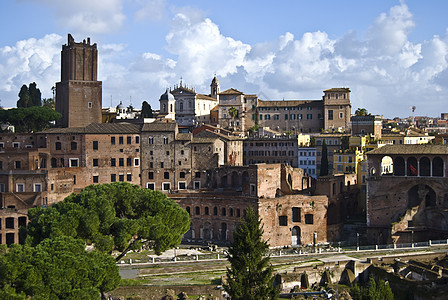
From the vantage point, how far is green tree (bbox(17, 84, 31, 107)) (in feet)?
302

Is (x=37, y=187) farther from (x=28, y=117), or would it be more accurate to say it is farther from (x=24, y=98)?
(x=24, y=98)

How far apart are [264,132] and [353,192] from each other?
23.2 metres

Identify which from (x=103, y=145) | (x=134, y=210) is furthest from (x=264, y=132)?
(x=134, y=210)

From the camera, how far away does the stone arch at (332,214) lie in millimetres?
69375

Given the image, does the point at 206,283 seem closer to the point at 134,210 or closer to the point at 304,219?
the point at 134,210

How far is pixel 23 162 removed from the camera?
70.5m

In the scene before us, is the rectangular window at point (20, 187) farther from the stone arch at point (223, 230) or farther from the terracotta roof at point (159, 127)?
the stone arch at point (223, 230)

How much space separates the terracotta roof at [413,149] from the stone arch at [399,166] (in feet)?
2.99

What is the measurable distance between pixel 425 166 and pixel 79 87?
43.3 meters

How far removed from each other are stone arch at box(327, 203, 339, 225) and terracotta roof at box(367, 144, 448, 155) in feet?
23.6

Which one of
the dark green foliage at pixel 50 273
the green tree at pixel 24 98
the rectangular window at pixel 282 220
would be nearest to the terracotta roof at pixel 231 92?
the green tree at pixel 24 98

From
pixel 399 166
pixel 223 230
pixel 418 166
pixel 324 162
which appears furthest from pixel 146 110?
pixel 418 166

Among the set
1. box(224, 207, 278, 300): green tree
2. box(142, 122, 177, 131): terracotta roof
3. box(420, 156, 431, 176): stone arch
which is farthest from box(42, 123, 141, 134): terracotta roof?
box(224, 207, 278, 300): green tree

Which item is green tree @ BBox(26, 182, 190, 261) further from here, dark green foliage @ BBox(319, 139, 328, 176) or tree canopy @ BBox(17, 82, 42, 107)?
tree canopy @ BBox(17, 82, 42, 107)
